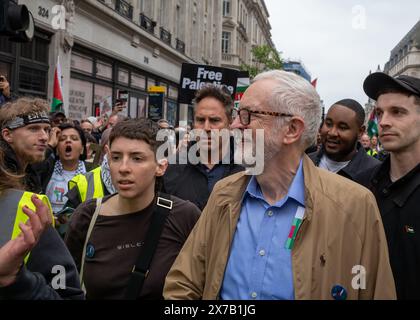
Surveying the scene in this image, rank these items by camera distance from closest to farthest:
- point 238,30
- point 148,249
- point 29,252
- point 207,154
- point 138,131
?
point 29,252 → point 148,249 → point 138,131 → point 207,154 → point 238,30

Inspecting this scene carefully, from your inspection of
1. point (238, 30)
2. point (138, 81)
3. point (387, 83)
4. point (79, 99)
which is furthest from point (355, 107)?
point (238, 30)

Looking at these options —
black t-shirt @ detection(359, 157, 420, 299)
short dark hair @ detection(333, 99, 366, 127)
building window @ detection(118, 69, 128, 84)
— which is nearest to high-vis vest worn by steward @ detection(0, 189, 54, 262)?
black t-shirt @ detection(359, 157, 420, 299)

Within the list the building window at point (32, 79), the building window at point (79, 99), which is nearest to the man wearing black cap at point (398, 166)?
the building window at point (32, 79)

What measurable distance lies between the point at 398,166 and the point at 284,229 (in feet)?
3.86

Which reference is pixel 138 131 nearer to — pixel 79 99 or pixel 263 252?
pixel 263 252

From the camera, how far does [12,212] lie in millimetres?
2031

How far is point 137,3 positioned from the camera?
24.1 meters

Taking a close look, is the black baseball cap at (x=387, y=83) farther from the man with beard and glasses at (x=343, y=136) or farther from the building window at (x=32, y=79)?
the building window at (x=32, y=79)

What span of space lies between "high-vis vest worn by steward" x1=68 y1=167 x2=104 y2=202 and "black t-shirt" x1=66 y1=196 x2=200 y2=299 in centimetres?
119

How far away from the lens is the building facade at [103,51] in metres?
14.6

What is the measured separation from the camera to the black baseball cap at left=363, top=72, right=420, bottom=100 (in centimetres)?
297

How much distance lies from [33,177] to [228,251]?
10.5 ft

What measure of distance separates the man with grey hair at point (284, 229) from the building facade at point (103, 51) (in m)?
6.11

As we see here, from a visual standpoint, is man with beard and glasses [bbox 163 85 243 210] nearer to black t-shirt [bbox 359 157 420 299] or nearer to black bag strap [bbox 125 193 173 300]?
black bag strap [bbox 125 193 173 300]
